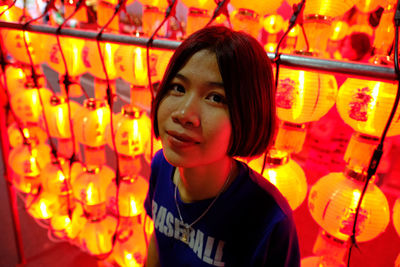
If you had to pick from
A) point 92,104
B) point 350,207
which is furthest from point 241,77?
point 92,104

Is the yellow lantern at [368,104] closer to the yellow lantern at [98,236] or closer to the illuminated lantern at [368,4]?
the illuminated lantern at [368,4]

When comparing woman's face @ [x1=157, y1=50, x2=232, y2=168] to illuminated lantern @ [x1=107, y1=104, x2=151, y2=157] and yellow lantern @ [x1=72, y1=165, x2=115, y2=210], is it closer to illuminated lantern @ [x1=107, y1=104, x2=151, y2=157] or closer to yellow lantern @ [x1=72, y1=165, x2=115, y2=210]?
illuminated lantern @ [x1=107, y1=104, x2=151, y2=157]

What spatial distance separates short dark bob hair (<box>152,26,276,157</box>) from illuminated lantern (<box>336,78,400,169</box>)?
0.32 meters

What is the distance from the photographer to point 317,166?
2.25m

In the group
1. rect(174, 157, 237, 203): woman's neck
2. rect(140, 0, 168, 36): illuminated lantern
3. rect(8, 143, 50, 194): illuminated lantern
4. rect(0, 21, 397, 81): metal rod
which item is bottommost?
rect(8, 143, 50, 194): illuminated lantern

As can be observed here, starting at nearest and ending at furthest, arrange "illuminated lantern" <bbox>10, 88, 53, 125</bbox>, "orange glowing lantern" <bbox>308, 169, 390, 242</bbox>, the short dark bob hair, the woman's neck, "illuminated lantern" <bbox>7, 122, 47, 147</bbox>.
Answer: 1. the short dark bob hair
2. the woman's neck
3. "orange glowing lantern" <bbox>308, 169, 390, 242</bbox>
4. "illuminated lantern" <bbox>10, 88, 53, 125</bbox>
5. "illuminated lantern" <bbox>7, 122, 47, 147</bbox>

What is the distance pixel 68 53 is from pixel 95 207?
2.52 feet

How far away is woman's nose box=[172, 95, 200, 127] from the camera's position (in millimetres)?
483

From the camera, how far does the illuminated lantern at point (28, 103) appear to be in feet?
4.56

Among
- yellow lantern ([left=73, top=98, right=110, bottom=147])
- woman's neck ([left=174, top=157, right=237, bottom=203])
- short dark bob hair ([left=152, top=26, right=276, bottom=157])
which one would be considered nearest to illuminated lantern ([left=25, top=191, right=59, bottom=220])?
yellow lantern ([left=73, top=98, right=110, bottom=147])

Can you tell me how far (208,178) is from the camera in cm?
60

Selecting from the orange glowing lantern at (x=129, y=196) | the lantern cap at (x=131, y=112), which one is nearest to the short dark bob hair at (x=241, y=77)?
the lantern cap at (x=131, y=112)

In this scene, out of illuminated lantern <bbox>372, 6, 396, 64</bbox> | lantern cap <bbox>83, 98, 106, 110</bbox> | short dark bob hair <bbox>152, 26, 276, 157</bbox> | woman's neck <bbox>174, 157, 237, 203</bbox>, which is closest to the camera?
short dark bob hair <bbox>152, 26, 276, 157</bbox>

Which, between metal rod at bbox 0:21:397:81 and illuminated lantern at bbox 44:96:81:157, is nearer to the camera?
metal rod at bbox 0:21:397:81
